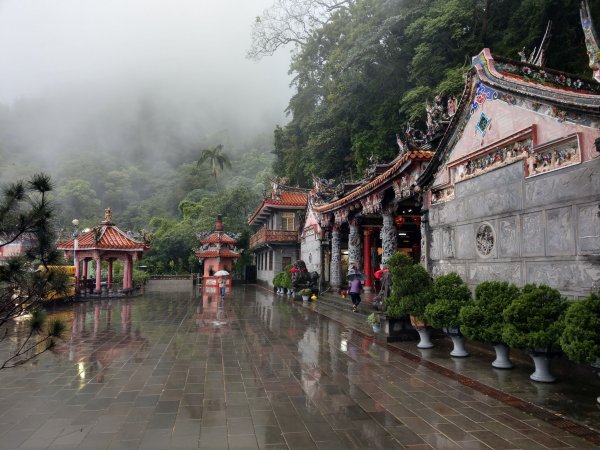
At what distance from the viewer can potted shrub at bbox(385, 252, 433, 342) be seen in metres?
7.82

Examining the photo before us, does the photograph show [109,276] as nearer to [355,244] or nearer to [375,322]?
[355,244]

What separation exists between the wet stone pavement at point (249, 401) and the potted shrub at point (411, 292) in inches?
29.0

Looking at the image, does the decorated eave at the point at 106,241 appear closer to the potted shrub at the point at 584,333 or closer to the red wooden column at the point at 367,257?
the red wooden column at the point at 367,257

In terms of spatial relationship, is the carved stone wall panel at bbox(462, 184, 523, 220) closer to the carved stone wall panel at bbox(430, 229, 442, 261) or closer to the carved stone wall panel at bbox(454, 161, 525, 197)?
the carved stone wall panel at bbox(454, 161, 525, 197)

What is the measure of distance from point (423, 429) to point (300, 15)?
109 ft

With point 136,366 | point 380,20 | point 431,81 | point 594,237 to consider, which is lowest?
point 136,366

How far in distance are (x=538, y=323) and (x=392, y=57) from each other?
807 inches

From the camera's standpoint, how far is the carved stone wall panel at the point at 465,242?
804cm

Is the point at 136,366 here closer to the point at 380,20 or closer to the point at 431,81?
the point at 431,81

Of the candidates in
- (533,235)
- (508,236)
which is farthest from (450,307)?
(533,235)

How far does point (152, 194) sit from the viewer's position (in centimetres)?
7288

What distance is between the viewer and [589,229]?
552 centimetres

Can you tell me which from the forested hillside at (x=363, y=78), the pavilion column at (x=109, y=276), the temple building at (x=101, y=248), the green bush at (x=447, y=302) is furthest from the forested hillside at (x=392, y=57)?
the pavilion column at (x=109, y=276)

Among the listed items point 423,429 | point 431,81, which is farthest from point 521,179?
point 431,81
